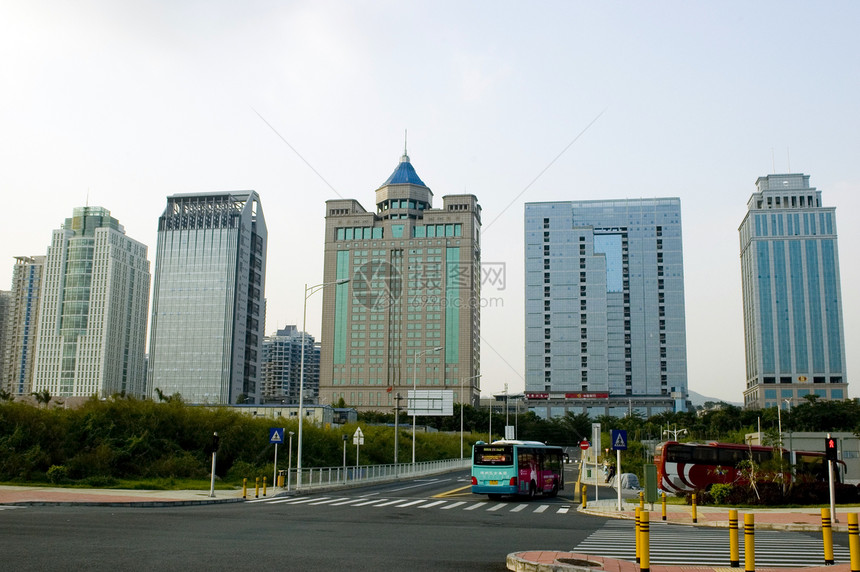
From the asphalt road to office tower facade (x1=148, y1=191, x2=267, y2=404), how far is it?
16200 centimetres

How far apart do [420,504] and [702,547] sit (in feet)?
50.9

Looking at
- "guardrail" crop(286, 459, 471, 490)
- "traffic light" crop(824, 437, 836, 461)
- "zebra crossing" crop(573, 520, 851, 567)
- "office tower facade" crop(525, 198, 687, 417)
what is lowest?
"guardrail" crop(286, 459, 471, 490)

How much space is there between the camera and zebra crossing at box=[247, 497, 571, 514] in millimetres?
29820

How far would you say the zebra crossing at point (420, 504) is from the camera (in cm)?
2982

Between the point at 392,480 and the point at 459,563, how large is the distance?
39664 millimetres

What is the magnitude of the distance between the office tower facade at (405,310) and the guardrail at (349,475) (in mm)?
128066

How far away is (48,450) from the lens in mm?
39688

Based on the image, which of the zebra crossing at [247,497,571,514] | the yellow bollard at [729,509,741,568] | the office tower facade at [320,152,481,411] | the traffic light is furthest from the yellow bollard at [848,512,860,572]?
the office tower facade at [320,152,481,411]

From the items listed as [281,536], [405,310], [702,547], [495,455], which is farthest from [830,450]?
[405,310]

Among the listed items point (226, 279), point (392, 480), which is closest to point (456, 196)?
point (226, 279)

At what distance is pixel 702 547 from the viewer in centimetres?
1755

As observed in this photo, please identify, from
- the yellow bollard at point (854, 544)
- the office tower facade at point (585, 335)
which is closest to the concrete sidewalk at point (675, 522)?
the yellow bollard at point (854, 544)

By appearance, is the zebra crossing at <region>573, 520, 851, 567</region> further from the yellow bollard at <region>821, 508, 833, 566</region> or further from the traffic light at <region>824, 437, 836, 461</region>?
the traffic light at <region>824, 437, 836, 461</region>

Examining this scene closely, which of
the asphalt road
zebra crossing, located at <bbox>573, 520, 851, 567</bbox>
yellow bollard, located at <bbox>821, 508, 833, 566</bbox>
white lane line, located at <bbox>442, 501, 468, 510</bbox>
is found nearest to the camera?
yellow bollard, located at <bbox>821, 508, 833, 566</bbox>
